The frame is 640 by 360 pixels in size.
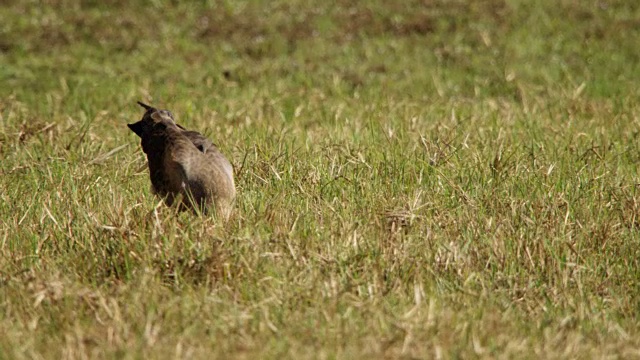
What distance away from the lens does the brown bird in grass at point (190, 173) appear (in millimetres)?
5121

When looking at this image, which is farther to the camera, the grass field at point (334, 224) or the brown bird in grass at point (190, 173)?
the brown bird in grass at point (190, 173)

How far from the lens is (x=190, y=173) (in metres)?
5.13

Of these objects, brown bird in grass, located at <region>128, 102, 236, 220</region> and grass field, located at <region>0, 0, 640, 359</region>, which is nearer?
grass field, located at <region>0, 0, 640, 359</region>

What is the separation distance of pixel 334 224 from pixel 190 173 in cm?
79

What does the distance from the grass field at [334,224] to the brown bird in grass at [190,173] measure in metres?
0.13

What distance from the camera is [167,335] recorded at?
152 inches

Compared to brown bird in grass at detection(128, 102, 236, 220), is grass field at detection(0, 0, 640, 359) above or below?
below

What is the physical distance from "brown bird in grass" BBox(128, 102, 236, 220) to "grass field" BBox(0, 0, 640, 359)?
135 millimetres

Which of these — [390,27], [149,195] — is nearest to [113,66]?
[390,27]

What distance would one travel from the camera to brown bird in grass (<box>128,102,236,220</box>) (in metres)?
5.12

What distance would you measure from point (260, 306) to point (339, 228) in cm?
102

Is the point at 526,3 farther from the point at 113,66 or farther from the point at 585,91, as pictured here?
the point at 113,66

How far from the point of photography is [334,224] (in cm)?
513

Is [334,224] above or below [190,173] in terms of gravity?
below
